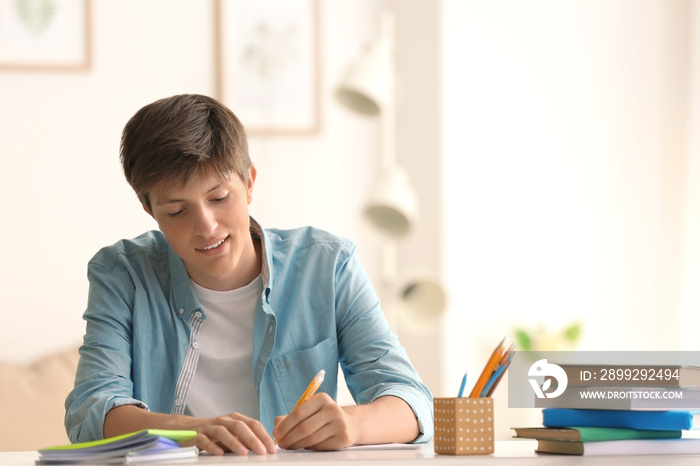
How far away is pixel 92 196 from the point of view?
296 cm

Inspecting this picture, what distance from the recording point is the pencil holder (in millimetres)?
1049

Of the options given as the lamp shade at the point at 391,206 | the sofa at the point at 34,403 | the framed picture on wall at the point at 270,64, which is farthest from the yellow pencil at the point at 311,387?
the framed picture on wall at the point at 270,64

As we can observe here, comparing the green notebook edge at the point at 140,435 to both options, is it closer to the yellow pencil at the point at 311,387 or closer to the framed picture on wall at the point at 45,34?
the yellow pencil at the point at 311,387

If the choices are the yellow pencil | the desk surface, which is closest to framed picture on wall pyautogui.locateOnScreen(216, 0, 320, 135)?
the yellow pencil

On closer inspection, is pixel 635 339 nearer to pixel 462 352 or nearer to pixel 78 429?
pixel 462 352

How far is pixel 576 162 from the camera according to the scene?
3270 millimetres

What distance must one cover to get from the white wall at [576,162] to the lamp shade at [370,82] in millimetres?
375

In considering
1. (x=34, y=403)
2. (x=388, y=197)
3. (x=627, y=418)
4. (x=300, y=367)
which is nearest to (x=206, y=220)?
(x=300, y=367)

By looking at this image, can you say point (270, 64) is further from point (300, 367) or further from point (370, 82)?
point (300, 367)

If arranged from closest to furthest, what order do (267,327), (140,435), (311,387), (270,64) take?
1. (140,435)
2. (311,387)
3. (267,327)
4. (270,64)

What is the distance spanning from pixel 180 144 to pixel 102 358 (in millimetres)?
391

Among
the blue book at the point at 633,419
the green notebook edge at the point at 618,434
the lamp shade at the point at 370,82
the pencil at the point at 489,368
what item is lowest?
the green notebook edge at the point at 618,434

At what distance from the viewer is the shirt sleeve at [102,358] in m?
1.35

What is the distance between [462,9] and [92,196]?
4.89 feet
